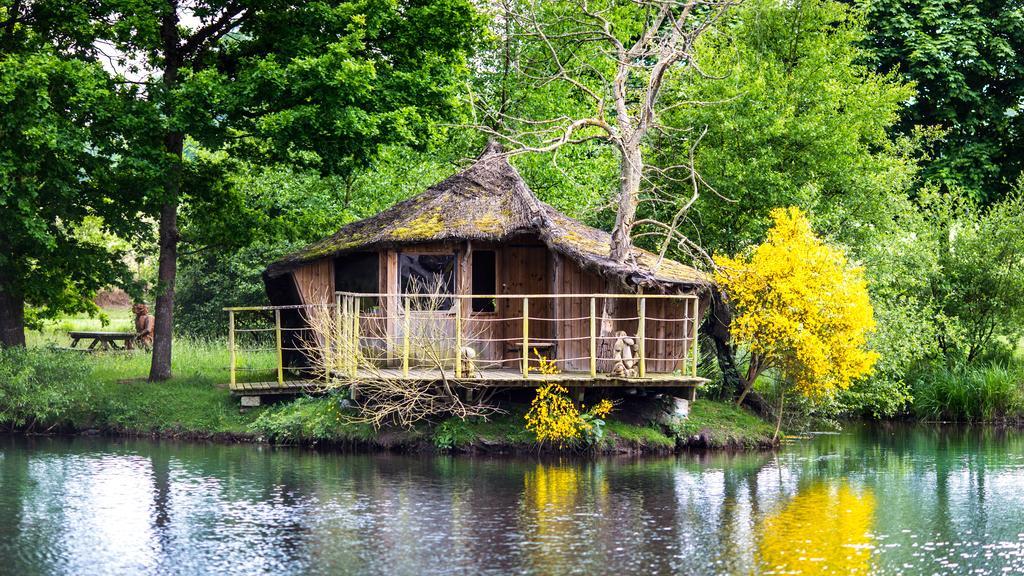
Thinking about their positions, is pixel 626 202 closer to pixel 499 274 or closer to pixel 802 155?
pixel 499 274

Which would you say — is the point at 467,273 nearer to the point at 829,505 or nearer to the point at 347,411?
the point at 347,411

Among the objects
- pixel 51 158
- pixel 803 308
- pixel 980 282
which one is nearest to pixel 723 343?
pixel 803 308

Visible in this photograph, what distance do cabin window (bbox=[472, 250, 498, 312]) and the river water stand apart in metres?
4.43

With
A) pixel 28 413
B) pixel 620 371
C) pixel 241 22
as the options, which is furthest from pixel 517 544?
pixel 241 22

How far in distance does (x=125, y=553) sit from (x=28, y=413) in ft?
37.8

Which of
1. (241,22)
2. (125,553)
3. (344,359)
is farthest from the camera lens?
(241,22)

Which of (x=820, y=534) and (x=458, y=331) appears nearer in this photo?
(x=820, y=534)

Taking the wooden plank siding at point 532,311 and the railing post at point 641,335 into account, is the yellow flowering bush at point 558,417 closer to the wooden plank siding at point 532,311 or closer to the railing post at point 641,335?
the wooden plank siding at point 532,311

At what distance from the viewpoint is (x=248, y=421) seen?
2681 cm

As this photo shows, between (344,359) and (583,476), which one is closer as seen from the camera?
(583,476)

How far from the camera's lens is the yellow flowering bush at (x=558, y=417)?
24203mm

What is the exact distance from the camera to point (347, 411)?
2547cm

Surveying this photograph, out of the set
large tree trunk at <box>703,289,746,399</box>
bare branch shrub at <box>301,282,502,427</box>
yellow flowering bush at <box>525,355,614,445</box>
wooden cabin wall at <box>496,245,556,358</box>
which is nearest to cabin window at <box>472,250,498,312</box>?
wooden cabin wall at <box>496,245,556,358</box>

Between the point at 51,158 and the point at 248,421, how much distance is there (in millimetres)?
6909
